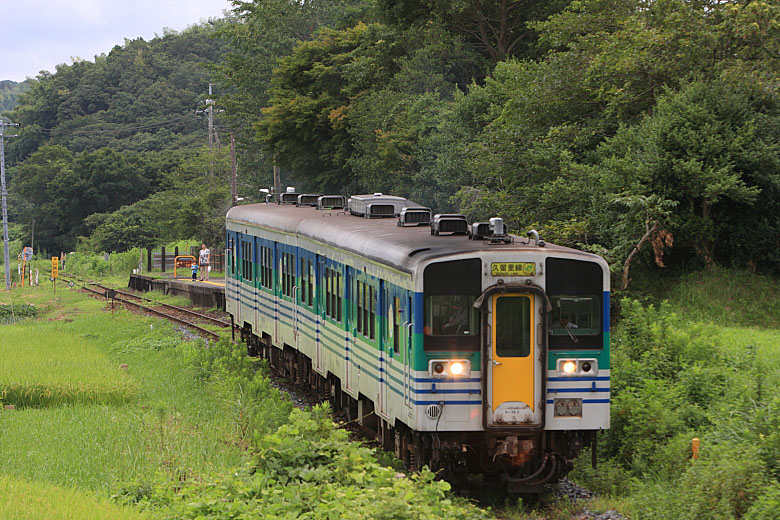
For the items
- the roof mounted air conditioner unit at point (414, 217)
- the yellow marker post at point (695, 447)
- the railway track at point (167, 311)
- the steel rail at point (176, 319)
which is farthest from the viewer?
the railway track at point (167, 311)

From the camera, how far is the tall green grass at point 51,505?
8.67 metres

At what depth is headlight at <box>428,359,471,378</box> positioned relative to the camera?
10820mm

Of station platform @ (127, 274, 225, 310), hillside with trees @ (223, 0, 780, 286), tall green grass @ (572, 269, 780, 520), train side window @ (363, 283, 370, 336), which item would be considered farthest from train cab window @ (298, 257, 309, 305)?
station platform @ (127, 274, 225, 310)

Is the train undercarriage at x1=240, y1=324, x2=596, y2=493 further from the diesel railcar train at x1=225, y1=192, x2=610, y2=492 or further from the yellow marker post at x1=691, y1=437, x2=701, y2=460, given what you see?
the yellow marker post at x1=691, y1=437, x2=701, y2=460

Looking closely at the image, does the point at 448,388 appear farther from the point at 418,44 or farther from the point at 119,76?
the point at 119,76

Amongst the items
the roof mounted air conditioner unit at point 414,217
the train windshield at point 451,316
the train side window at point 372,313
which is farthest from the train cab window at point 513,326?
the roof mounted air conditioner unit at point 414,217

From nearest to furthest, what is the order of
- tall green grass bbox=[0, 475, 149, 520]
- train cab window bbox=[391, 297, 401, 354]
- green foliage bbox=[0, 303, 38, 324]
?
tall green grass bbox=[0, 475, 149, 520] → train cab window bbox=[391, 297, 401, 354] → green foliage bbox=[0, 303, 38, 324]

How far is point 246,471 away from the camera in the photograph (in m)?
10.3

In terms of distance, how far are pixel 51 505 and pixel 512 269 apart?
491 cm

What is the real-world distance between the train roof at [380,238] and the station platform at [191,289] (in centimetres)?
1330

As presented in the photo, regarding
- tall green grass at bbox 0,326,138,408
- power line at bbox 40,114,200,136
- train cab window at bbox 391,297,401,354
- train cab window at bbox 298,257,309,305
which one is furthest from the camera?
power line at bbox 40,114,200,136

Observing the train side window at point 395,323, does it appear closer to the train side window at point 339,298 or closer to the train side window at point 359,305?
the train side window at point 359,305

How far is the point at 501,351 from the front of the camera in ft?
35.6

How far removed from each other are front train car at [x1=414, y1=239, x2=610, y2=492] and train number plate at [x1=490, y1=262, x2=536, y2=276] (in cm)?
1
